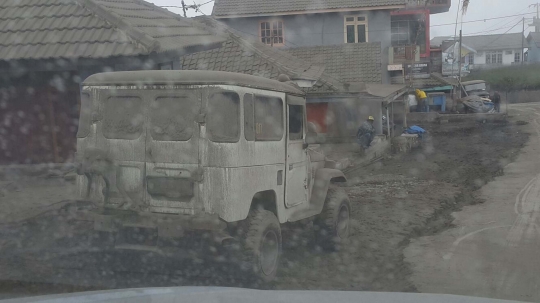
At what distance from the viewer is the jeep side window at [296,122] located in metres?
7.66

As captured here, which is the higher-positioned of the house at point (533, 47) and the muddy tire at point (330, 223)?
the house at point (533, 47)

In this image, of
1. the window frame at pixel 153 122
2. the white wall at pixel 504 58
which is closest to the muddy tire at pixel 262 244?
the window frame at pixel 153 122

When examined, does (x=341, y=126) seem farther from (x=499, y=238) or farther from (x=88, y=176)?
(x=88, y=176)

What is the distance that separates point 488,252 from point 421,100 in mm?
31241

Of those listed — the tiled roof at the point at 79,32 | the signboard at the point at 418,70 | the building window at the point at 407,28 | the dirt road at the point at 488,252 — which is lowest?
the dirt road at the point at 488,252

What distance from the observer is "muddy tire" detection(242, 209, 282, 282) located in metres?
6.35

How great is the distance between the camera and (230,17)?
107 ft

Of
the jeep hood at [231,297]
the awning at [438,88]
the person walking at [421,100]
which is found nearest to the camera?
the jeep hood at [231,297]

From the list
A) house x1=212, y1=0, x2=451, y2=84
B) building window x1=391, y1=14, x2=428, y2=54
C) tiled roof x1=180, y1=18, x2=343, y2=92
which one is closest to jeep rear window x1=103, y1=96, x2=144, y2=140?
tiled roof x1=180, y1=18, x2=343, y2=92

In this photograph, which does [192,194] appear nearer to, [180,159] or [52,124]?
[180,159]

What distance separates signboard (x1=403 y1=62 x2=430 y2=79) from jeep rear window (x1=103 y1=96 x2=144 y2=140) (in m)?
34.4

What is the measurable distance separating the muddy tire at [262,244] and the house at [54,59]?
3.91m

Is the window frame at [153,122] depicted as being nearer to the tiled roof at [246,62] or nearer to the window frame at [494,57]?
the tiled roof at [246,62]

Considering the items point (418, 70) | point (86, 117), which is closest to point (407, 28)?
point (418, 70)
